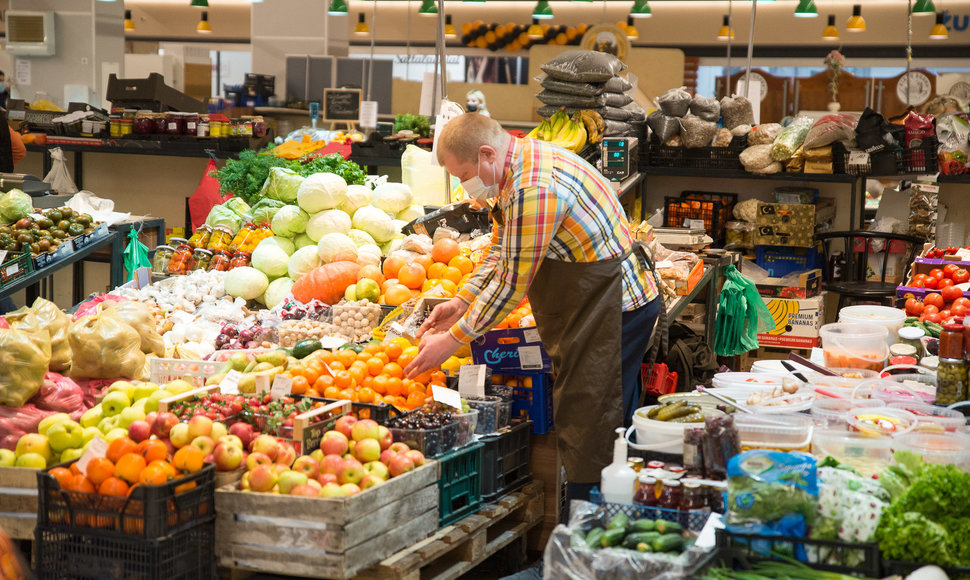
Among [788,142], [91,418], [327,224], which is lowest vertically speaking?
[91,418]

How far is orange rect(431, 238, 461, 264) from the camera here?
15.7ft

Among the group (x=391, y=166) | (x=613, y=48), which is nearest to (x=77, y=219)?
(x=391, y=166)

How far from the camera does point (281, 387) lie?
133 inches

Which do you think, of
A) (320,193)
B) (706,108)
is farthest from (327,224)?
(706,108)

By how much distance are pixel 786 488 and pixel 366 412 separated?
1.64 m

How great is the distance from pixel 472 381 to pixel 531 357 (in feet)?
0.91

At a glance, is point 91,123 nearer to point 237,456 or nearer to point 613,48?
point 237,456

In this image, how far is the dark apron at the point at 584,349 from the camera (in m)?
3.38

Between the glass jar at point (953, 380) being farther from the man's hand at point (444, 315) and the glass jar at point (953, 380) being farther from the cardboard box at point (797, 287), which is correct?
the cardboard box at point (797, 287)

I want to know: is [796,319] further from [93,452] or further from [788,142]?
[93,452]

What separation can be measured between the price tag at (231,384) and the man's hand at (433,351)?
2.26ft

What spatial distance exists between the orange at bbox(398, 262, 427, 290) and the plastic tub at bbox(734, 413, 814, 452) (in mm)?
2343

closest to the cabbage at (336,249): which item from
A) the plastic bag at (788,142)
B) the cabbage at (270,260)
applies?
the cabbage at (270,260)

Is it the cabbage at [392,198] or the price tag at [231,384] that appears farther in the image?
the cabbage at [392,198]
